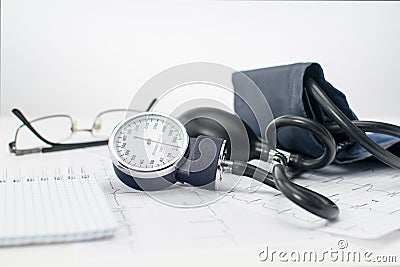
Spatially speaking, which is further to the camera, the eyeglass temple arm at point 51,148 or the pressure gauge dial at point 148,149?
the eyeglass temple arm at point 51,148

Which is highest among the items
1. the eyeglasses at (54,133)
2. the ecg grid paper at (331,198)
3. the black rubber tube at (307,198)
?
the black rubber tube at (307,198)

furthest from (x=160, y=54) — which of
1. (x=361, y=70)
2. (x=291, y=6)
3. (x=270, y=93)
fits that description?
(x=270, y=93)

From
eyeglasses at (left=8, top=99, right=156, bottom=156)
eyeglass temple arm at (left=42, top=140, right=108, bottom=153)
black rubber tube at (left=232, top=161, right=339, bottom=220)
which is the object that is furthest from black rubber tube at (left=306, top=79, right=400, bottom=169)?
eyeglass temple arm at (left=42, top=140, right=108, bottom=153)

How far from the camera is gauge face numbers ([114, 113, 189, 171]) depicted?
2.11ft

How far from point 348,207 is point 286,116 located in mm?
151

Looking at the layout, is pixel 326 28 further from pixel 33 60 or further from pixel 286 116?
pixel 286 116

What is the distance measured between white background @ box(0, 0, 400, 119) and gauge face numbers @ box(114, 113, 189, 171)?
2.72 feet

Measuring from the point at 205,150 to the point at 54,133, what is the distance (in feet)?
2.02

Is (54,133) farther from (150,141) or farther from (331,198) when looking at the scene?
(331,198)

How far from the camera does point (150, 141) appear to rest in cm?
67

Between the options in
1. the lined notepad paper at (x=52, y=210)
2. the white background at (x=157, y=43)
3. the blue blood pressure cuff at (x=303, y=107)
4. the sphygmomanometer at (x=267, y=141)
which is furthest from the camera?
the white background at (x=157, y=43)

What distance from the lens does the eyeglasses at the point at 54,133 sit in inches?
36.3

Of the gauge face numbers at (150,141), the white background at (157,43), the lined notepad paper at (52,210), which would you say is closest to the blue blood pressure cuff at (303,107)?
the gauge face numbers at (150,141)

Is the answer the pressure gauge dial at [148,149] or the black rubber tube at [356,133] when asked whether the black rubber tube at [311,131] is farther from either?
the pressure gauge dial at [148,149]
